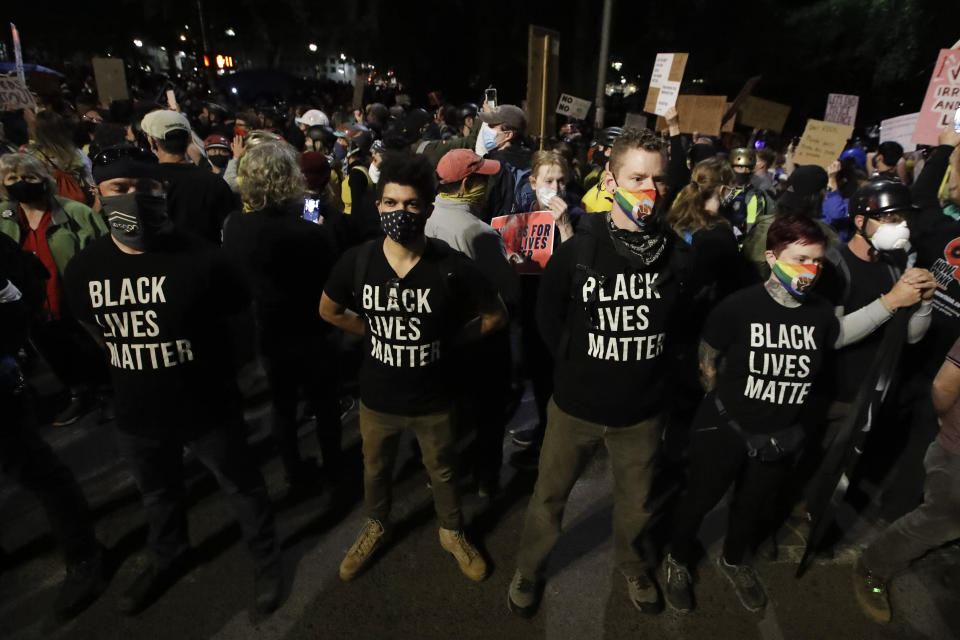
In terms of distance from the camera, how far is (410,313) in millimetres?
2643

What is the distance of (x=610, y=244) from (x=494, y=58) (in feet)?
75.1

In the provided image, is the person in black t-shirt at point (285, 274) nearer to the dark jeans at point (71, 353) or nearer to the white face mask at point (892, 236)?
the dark jeans at point (71, 353)

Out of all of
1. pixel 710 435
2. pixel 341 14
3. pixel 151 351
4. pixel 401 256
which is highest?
pixel 341 14

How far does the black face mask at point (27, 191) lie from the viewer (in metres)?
3.89

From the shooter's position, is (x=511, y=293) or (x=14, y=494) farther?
(x=14, y=494)

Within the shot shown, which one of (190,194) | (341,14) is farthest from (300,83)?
(190,194)

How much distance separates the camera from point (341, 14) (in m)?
24.5

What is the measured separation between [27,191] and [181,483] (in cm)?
256

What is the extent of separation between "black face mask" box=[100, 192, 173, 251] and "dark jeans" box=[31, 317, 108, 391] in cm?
268

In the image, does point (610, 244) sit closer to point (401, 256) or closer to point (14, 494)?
point (401, 256)

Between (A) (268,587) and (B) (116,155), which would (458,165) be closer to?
(B) (116,155)

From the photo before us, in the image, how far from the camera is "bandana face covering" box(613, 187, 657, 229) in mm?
2340

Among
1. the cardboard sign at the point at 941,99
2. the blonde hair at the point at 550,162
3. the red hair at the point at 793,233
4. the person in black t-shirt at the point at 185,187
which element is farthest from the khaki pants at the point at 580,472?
the cardboard sign at the point at 941,99

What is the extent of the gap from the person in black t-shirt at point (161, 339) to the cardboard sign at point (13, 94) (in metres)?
7.20
